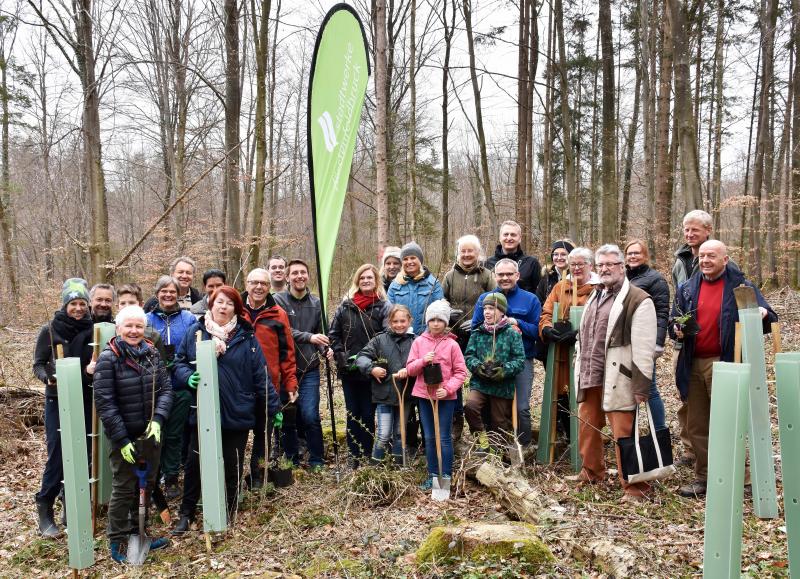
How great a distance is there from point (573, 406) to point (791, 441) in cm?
280

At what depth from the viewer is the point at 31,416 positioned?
748cm

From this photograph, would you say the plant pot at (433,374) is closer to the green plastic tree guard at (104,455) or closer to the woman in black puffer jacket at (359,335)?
the woman in black puffer jacket at (359,335)

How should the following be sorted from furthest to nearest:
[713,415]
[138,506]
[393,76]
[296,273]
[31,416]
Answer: [393,76] < [31,416] < [296,273] < [138,506] < [713,415]

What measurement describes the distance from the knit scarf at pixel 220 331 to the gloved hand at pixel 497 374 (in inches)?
90.6

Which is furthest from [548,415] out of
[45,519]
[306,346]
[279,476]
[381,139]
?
[381,139]

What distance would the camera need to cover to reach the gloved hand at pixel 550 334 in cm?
538

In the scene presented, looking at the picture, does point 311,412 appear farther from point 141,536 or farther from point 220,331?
point 141,536

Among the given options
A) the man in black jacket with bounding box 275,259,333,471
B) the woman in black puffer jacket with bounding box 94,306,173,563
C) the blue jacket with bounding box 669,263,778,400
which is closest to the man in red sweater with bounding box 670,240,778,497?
the blue jacket with bounding box 669,263,778,400

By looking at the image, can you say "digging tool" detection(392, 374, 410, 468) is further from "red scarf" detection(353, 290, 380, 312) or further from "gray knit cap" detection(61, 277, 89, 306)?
"gray knit cap" detection(61, 277, 89, 306)

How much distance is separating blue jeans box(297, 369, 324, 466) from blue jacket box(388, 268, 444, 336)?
3.70ft

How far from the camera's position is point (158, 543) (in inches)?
171

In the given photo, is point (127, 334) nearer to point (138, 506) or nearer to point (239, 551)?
point (138, 506)

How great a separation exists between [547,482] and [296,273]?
10.2 ft

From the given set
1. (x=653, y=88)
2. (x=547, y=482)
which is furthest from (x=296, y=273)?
(x=653, y=88)
